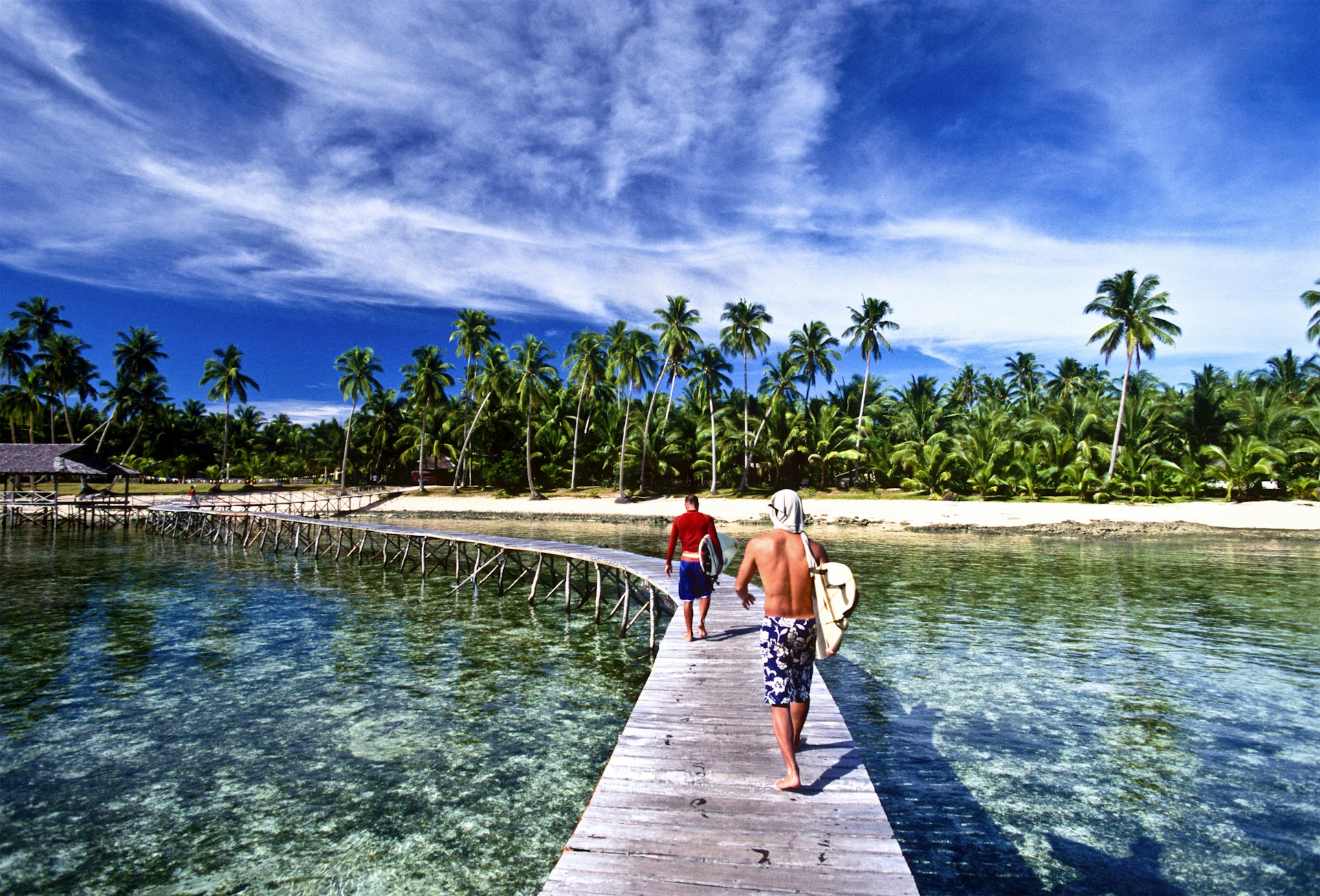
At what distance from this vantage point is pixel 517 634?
14633 mm

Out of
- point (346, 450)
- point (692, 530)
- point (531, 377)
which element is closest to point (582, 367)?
point (531, 377)

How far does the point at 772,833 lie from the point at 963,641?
10.4 meters

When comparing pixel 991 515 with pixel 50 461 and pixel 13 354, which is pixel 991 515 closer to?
pixel 50 461

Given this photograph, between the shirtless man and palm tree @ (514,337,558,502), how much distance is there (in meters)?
46.6

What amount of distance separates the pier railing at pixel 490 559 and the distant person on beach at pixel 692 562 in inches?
133

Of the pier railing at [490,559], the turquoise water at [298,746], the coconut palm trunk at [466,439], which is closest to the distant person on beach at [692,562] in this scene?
the turquoise water at [298,746]

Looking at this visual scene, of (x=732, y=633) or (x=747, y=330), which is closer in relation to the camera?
(x=732, y=633)

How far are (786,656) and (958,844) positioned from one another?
3.02 metres

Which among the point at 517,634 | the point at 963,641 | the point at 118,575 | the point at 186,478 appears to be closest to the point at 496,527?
the point at 118,575

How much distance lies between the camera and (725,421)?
5084cm

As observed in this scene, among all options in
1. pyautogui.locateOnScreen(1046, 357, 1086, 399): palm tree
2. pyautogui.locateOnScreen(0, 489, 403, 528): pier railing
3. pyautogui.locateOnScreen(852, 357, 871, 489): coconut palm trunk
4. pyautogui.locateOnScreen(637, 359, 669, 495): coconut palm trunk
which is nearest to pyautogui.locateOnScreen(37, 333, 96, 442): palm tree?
pyautogui.locateOnScreen(0, 489, 403, 528): pier railing

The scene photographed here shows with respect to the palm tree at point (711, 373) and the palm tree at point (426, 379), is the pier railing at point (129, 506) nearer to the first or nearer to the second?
the palm tree at point (426, 379)

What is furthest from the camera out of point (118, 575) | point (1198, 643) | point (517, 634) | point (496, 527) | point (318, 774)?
point (496, 527)

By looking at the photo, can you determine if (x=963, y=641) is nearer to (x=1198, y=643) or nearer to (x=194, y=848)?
(x=1198, y=643)
